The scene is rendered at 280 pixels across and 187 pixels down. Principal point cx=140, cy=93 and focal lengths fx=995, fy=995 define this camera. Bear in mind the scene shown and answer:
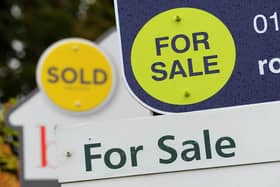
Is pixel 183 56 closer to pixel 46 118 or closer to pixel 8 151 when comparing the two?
pixel 46 118

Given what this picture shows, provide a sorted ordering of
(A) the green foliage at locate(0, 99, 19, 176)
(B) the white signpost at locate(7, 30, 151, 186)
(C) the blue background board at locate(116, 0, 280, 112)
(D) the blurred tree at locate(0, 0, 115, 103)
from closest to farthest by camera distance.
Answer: (C) the blue background board at locate(116, 0, 280, 112) < (B) the white signpost at locate(7, 30, 151, 186) < (A) the green foliage at locate(0, 99, 19, 176) < (D) the blurred tree at locate(0, 0, 115, 103)

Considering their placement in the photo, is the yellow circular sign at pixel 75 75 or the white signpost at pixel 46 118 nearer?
the white signpost at pixel 46 118

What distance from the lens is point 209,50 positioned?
2.52 m

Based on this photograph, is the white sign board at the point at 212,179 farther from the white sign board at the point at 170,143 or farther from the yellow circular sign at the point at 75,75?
the yellow circular sign at the point at 75,75

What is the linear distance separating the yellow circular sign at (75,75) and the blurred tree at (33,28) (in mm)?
12962

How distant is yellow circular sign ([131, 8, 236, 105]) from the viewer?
2.50 meters

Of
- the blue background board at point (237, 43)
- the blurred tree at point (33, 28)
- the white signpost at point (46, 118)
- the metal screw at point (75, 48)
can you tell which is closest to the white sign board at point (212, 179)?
the blue background board at point (237, 43)

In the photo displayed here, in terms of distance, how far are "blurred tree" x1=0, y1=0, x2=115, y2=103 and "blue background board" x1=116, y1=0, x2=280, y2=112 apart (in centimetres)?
1639

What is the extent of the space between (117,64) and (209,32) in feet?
11.0

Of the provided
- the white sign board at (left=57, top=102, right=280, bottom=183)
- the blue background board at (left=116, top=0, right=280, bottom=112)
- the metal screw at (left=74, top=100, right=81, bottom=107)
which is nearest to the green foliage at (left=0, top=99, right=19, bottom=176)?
the metal screw at (left=74, top=100, right=81, bottom=107)

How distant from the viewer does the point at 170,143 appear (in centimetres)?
239

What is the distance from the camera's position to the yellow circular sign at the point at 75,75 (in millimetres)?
5812

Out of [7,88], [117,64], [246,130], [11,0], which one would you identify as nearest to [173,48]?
[246,130]

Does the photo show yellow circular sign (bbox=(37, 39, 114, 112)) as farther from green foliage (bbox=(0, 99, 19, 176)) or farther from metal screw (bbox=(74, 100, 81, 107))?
green foliage (bbox=(0, 99, 19, 176))
